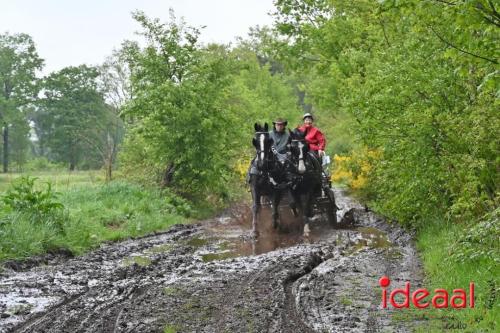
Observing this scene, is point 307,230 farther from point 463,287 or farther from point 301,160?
point 463,287

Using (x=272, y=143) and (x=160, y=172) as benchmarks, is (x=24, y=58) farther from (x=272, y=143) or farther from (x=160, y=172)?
(x=272, y=143)

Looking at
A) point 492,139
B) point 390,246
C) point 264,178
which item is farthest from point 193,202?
point 492,139

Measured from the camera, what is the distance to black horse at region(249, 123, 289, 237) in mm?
14594

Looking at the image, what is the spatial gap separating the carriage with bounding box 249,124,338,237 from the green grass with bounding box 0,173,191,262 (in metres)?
3.43

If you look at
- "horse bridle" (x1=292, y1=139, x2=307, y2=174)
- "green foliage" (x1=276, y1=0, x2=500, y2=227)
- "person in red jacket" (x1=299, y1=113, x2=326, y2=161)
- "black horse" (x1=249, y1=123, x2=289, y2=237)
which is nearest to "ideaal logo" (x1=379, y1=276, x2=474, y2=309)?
"green foliage" (x1=276, y1=0, x2=500, y2=227)

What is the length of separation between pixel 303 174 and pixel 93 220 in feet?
17.3

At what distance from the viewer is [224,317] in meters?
6.84

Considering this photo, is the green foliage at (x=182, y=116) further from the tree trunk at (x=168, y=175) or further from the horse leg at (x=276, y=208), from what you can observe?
the horse leg at (x=276, y=208)

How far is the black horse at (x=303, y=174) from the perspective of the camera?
1489 centimetres

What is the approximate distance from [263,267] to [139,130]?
13.0 metres

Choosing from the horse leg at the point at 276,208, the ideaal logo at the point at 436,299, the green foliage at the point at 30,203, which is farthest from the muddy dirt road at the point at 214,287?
the green foliage at the point at 30,203

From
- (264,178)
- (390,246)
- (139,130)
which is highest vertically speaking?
(139,130)

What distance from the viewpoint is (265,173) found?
→ 14.8m

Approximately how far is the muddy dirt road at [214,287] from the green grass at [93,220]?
630 mm
